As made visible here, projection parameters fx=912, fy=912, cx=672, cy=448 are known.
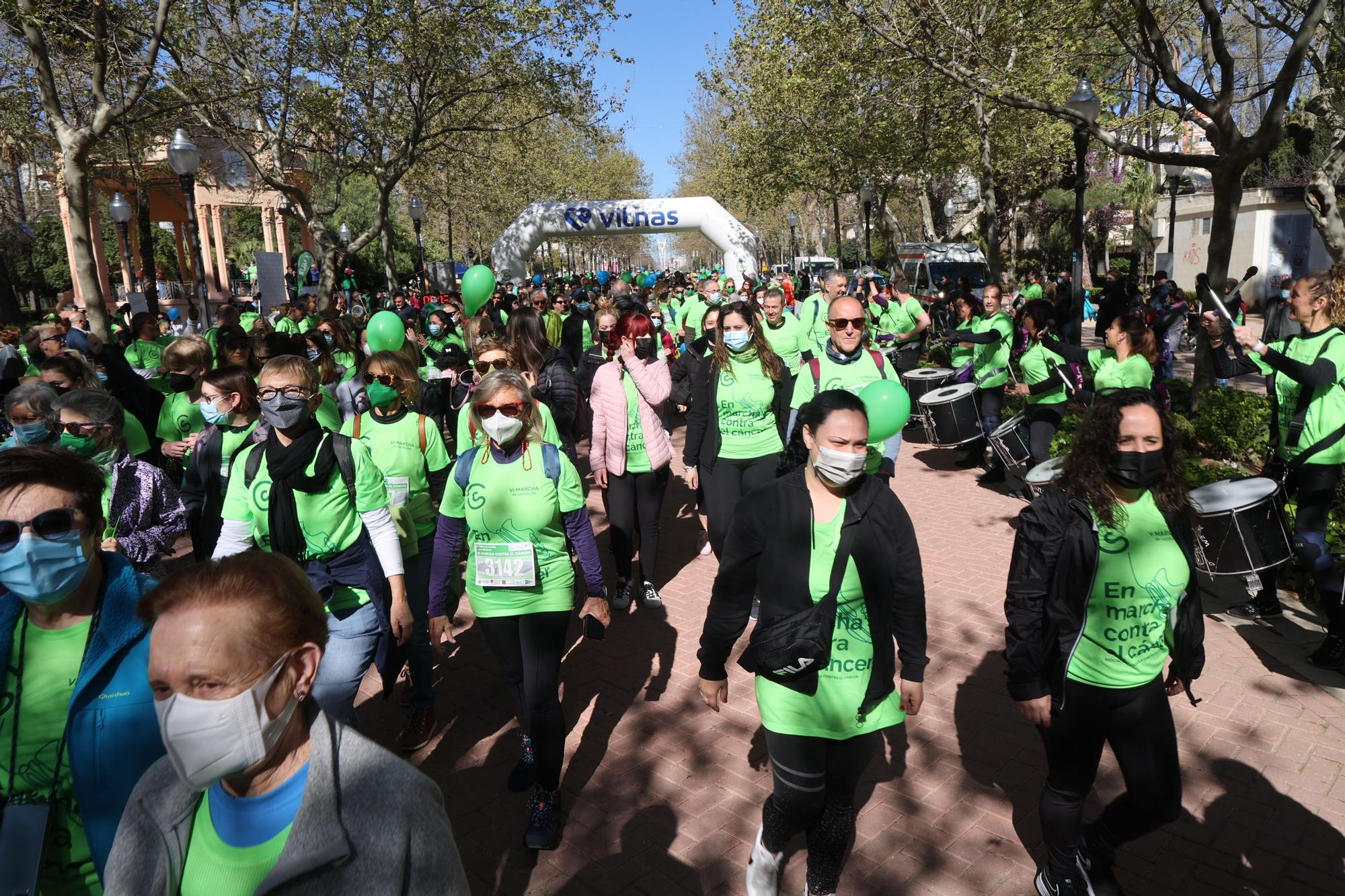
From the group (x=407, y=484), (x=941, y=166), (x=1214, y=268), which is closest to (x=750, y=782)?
(x=407, y=484)

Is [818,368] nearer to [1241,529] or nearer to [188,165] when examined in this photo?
[1241,529]

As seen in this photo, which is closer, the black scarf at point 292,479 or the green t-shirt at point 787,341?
the black scarf at point 292,479

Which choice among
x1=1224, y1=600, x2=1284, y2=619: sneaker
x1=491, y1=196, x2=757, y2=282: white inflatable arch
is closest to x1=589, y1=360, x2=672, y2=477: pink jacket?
x1=1224, y1=600, x2=1284, y2=619: sneaker

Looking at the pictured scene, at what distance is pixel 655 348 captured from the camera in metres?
6.45

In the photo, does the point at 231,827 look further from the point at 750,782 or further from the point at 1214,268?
the point at 1214,268

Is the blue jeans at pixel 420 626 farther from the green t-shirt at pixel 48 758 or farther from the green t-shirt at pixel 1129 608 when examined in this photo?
the green t-shirt at pixel 1129 608

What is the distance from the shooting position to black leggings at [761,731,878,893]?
9.73ft

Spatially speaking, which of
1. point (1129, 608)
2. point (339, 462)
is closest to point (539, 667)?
point (339, 462)

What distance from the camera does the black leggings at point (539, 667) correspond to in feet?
12.0

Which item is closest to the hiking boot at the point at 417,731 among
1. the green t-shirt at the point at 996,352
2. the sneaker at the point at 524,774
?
the sneaker at the point at 524,774

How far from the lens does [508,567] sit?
364cm

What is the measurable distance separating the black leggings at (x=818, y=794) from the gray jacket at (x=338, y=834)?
1.53 meters

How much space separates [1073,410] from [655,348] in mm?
3583

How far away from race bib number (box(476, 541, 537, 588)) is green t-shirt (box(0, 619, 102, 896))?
1.54 metres
